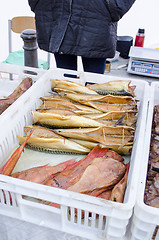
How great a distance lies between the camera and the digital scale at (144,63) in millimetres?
2826

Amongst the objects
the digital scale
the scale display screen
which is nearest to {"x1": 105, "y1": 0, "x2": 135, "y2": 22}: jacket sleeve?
the digital scale

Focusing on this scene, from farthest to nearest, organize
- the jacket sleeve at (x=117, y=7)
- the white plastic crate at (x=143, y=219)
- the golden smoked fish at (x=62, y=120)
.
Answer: the jacket sleeve at (x=117, y=7), the golden smoked fish at (x=62, y=120), the white plastic crate at (x=143, y=219)

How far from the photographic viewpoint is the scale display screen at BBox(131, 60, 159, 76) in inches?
112

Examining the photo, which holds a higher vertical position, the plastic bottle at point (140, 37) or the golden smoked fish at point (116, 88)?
the plastic bottle at point (140, 37)

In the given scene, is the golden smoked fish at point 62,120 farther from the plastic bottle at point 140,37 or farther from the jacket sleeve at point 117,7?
the plastic bottle at point 140,37

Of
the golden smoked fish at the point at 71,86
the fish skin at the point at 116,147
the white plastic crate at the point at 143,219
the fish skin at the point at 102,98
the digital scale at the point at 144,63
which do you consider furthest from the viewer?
the digital scale at the point at 144,63

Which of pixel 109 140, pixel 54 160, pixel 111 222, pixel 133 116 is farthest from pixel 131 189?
Result: pixel 133 116

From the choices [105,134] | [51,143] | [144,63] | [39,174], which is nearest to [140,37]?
[144,63]

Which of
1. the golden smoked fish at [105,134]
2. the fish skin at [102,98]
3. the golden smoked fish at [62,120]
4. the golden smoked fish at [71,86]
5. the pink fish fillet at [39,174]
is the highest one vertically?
the golden smoked fish at [71,86]

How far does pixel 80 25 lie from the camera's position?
7.19ft

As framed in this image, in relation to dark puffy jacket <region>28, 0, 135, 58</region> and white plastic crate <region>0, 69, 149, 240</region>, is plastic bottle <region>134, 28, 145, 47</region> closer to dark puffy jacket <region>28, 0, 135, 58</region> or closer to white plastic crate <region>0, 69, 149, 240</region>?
dark puffy jacket <region>28, 0, 135, 58</region>

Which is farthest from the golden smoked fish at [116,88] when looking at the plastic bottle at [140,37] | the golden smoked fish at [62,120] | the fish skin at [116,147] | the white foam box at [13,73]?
the plastic bottle at [140,37]

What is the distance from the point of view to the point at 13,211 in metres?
1.02

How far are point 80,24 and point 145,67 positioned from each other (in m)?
1.16
